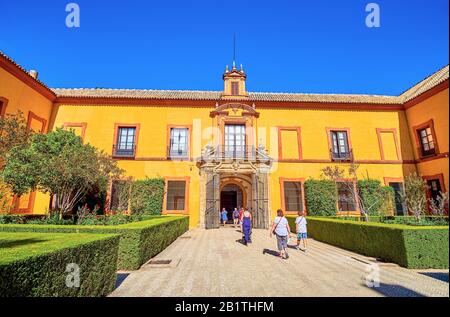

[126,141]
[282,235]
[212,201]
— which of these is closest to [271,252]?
[282,235]

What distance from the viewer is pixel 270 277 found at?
5.38m

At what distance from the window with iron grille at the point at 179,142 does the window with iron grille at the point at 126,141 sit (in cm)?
287

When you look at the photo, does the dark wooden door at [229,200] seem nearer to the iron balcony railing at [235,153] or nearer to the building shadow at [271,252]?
the iron balcony railing at [235,153]

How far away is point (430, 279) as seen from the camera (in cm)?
518

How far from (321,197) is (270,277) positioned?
11.7m

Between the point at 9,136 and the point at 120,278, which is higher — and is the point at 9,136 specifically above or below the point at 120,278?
above

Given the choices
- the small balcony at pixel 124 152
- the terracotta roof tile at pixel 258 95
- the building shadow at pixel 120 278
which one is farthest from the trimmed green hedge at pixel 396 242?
the small balcony at pixel 124 152

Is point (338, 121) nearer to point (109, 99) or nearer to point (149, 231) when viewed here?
point (149, 231)

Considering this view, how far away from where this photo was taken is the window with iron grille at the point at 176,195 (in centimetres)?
1588

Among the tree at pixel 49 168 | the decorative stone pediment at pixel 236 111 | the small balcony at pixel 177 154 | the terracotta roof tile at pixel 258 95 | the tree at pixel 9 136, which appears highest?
the terracotta roof tile at pixel 258 95

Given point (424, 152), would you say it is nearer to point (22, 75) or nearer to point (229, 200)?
point (229, 200)

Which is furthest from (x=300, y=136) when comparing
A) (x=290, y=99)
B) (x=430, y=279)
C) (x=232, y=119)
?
(x=430, y=279)

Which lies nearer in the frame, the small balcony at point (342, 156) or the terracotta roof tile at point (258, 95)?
the small balcony at point (342, 156)
